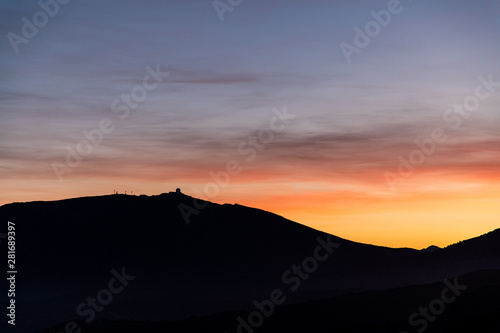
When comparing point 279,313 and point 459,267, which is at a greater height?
point 459,267

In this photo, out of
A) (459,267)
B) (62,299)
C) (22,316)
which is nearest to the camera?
(459,267)

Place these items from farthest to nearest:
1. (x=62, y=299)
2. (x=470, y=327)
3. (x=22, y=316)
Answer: (x=62, y=299)
(x=22, y=316)
(x=470, y=327)

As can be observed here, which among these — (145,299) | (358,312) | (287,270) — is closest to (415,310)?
(358,312)

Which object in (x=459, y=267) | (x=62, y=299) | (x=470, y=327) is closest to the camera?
(x=470, y=327)

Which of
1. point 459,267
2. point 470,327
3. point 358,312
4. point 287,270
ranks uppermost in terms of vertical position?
point 287,270

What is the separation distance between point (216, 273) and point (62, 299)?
1455 inches

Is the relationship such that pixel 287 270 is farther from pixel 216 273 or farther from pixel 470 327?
pixel 470 327

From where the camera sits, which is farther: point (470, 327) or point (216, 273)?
point (216, 273)

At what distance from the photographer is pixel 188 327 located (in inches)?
3063

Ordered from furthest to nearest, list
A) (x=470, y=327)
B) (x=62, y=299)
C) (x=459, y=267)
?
(x=62, y=299) → (x=459, y=267) → (x=470, y=327)

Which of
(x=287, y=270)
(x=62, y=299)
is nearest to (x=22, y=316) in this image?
(x=62, y=299)

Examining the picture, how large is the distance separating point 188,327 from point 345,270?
9802cm

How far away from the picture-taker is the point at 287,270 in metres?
196

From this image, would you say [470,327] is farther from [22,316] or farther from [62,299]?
[62,299]
